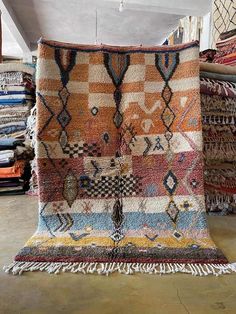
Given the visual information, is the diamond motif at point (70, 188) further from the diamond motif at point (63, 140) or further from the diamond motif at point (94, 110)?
the diamond motif at point (94, 110)

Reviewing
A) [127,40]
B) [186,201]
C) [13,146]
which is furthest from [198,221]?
[127,40]

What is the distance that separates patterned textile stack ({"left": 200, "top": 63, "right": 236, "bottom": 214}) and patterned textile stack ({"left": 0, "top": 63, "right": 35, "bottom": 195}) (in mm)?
1280

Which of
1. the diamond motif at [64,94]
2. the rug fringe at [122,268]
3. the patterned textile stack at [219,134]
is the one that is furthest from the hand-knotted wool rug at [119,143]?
the patterned textile stack at [219,134]

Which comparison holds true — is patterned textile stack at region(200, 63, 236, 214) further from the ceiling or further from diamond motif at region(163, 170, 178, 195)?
the ceiling

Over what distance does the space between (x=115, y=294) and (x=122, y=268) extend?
0.45 feet

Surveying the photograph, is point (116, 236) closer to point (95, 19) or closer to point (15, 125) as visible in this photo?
point (15, 125)

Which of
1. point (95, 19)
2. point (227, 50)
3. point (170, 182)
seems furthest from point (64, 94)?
point (95, 19)

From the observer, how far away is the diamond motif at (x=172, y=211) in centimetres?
114

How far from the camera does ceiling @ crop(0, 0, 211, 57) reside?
3703mm

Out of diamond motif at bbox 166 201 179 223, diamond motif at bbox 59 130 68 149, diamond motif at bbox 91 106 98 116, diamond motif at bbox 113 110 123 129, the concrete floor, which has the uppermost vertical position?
diamond motif at bbox 91 106 98 116

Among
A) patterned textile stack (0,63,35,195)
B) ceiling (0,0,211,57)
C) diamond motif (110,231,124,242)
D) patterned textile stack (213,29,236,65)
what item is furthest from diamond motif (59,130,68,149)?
ceiling (0,0,211,57)

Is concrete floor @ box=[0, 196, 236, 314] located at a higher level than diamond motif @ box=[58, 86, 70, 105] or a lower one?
lower

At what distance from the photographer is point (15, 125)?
7.24 ft

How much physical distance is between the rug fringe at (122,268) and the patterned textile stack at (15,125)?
115 centimetres
